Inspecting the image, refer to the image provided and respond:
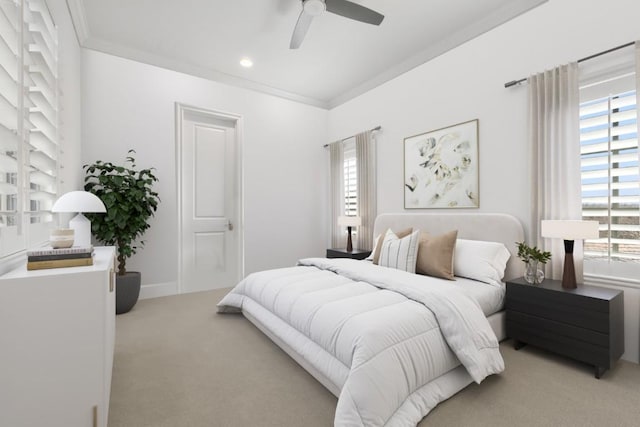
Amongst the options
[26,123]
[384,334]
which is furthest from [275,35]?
[384,334]

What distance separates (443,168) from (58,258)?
331 cm

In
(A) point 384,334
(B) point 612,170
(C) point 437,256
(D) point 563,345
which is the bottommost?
(D) point 563,345

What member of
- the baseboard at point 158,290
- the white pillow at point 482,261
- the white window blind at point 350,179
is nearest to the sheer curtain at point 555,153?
the white pillow at point 482,261

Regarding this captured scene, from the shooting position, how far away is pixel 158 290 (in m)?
3.77

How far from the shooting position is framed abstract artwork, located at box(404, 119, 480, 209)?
311cm

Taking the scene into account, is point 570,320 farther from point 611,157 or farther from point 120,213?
point 120,213

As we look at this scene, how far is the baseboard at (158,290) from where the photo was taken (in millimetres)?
3698

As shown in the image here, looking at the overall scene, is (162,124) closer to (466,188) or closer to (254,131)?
(254,131)

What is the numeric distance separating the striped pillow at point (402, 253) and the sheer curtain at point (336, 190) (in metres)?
1.77

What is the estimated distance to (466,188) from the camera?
3148mm

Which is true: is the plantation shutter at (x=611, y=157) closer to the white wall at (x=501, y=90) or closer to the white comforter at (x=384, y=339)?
the white wall at (x=501, y=90)

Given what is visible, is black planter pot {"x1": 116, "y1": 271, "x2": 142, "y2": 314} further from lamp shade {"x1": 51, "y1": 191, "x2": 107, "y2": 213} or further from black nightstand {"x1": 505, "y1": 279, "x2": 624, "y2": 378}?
black nightstand {"x1": 505, "y1": 279, "x2": 624, "y2": 378}

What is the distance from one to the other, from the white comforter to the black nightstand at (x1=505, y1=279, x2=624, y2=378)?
22.8 inches

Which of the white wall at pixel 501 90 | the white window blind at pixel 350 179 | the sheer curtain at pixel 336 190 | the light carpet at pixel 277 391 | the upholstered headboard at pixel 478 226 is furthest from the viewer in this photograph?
the sheer curtain at pixel 336 190
